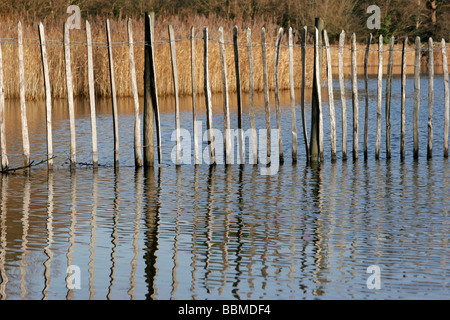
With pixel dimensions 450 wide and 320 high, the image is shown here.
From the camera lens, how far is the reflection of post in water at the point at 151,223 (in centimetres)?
711

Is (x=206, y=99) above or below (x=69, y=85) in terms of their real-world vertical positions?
below

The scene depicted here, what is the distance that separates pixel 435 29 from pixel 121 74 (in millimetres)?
36725

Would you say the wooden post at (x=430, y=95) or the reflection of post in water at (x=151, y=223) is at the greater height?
the wooden post at (x=430, y=95)

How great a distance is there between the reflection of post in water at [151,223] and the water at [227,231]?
0.06 feet

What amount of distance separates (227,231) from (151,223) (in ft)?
3.25

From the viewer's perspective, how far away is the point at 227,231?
8.96 metres

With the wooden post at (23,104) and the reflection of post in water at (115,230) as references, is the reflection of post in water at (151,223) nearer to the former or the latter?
the reflection of post in water at (115,230)

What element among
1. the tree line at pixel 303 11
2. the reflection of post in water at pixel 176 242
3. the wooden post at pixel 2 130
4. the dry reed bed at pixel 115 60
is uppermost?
the tree line at pixel 303 11

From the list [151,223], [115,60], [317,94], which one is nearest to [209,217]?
[151,223]

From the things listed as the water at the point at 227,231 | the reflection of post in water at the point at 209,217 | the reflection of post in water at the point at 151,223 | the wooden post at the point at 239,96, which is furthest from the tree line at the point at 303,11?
the water at the point at 227,231

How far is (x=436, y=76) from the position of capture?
1673 inches

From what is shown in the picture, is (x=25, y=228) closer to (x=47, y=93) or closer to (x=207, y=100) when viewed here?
(x=47, y=93)

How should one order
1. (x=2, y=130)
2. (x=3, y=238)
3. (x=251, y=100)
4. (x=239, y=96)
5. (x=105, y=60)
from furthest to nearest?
(x=105, y=60)
(x=251, y=100)
(x=239, y=96)
(x=2, y=130)
(x=3, y=238)
